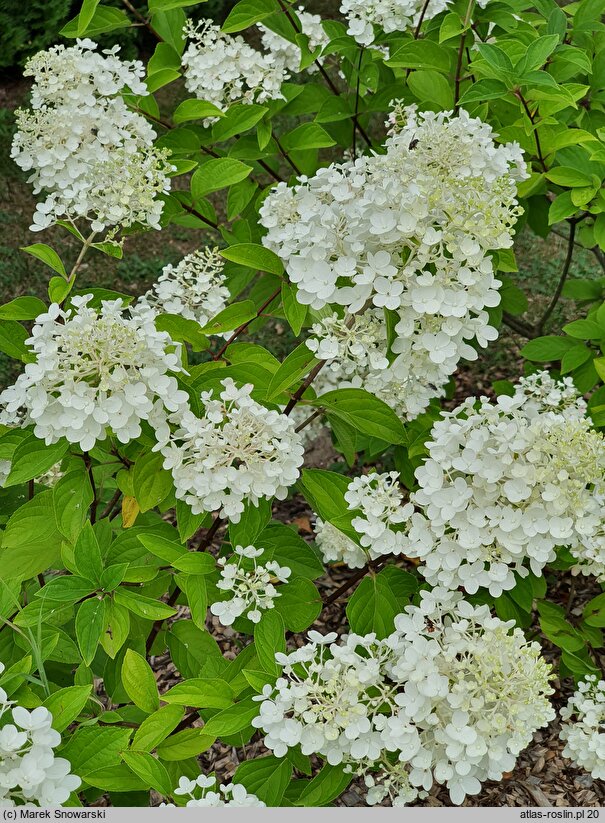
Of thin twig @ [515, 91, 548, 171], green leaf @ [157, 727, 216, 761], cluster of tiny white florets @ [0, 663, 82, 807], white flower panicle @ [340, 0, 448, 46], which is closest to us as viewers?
cluster of tiny white florets @ [0, 663, 82, 807]

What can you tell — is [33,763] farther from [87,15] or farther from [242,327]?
[87,15]

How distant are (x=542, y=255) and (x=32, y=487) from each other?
13.8ft

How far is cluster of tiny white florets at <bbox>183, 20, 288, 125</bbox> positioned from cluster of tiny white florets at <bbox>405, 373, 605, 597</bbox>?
5.43 ft

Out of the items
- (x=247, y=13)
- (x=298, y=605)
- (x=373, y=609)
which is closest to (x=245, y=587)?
(x=298, y=605)

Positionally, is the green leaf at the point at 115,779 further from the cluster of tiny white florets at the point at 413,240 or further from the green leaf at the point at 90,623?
the cluster of tiny white florets at the point at 413,240

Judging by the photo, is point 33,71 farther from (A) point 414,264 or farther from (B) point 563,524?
(B) point 563,524

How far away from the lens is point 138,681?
164 centimetres

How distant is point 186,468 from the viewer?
164 centimetres

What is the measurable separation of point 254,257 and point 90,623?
0.96 meters

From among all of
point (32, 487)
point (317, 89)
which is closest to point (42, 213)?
point (32, 487)

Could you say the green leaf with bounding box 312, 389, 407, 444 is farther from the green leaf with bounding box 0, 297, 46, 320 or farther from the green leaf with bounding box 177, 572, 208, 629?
the green leaf with bounding box 0, 297, 46, 320

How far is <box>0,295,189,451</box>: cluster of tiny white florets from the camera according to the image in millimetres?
1551

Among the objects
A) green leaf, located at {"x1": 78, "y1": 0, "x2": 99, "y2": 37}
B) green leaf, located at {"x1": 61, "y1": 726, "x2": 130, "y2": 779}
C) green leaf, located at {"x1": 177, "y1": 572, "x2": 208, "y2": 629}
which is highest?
green leaf, located at {"x1": 78, "y1": 0, "x2": 99, "y2": 37}

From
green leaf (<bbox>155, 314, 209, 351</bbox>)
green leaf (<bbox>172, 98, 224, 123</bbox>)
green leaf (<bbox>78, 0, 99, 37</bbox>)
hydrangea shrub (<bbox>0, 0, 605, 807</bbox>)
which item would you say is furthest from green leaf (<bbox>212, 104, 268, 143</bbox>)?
green leaf (<bbox>155, 314, 209, 351</bbox>)
